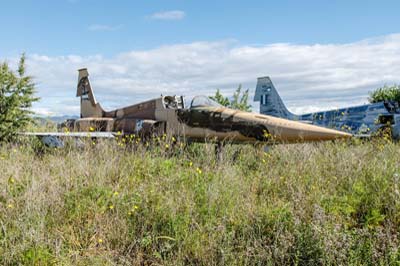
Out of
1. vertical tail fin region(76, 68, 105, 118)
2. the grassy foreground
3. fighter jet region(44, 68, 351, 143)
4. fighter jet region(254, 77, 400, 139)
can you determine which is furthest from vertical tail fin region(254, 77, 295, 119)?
the grassy foreground

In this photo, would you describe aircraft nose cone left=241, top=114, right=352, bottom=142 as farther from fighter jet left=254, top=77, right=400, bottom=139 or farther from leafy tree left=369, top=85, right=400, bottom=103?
leafy tree left=369, top=85, right=400, bottom=103

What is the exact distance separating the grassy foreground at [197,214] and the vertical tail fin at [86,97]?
23.9 feet

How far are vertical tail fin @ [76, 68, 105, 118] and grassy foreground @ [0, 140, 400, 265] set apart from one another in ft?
23.9

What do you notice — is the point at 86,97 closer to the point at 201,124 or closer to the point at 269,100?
the point at 201,124

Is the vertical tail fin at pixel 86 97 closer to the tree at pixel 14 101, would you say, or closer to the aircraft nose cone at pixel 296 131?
the tree at pixel 14 101

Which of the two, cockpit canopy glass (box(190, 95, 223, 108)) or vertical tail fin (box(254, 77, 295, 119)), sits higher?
vertical tail fin (box(254, 77, 295, 119))

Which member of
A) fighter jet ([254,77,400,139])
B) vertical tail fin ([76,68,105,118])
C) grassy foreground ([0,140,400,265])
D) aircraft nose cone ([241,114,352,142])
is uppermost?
vertical tail fin ([76,68,105,118])

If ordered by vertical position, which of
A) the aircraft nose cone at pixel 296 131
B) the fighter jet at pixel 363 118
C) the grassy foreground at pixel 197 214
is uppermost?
the fighter jet at pixel 363 118

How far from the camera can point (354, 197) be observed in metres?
4.81

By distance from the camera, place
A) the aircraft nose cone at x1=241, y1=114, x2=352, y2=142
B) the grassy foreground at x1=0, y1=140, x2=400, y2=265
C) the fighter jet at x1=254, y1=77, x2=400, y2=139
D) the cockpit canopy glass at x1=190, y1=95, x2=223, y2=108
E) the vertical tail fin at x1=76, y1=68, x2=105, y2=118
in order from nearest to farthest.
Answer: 1. the grassy foreground at x1=0, y1=140, x2=400, y2=265
2. the aircraft nose cone at x1=241, y1=114, x2=352, y2=142
3. the cockpit canopy glass at x1=190, y1=95, x2=223, y2=108
4. the fighter jet at x1=254, y1=77, x2=400, y2=139
5. the vertical tail fin at x1=76, y1=68, x2=105, y2=118

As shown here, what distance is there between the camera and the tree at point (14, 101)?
9.92 meters

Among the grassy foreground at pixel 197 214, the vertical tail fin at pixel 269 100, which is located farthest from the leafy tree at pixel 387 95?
the grassy foreground at pixel 197 214

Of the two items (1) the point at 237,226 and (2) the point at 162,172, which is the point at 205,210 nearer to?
(1) the point at 237,226

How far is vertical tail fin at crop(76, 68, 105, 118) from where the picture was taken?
43.8 feet
